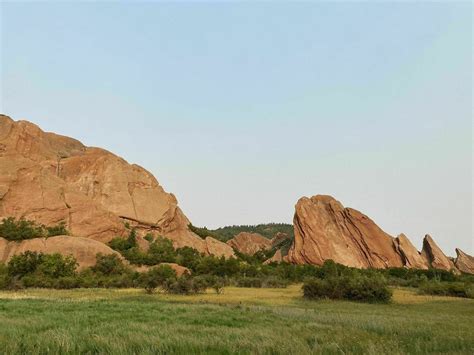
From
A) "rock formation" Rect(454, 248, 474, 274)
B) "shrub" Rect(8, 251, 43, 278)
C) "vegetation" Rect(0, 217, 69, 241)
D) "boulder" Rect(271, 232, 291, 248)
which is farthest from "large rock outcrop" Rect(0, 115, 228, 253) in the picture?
"rock formation" Rect(454, 248, 474, 274)

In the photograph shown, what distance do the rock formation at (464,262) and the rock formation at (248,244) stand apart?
6208 centimetres

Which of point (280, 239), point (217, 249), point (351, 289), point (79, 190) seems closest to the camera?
point (351, 289)

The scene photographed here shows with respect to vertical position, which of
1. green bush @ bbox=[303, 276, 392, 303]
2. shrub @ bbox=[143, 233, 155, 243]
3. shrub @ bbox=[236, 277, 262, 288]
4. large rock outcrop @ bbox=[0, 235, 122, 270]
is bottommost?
shrub @ bbox=[236, 277, 262, 288]

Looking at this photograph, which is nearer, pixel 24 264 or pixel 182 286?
pixel 182 286

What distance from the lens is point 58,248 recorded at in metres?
69.1

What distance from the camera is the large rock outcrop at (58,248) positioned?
68.7 meters

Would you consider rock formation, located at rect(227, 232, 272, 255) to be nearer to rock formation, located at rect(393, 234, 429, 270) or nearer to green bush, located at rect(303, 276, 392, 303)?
rock formation, located at rect(393, 234, 429, 270)

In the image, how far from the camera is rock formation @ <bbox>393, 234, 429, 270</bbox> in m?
102

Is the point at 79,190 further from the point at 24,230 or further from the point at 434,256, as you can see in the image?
the point at 434,256

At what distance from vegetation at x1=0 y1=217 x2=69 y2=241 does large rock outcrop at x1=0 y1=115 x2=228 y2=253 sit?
3.92 m

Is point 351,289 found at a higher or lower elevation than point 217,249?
lower

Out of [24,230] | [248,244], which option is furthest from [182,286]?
[248,244]

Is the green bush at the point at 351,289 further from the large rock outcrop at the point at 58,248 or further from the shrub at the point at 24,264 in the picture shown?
the large rock outcrop at the point at 58,248

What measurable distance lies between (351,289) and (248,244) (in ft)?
359
